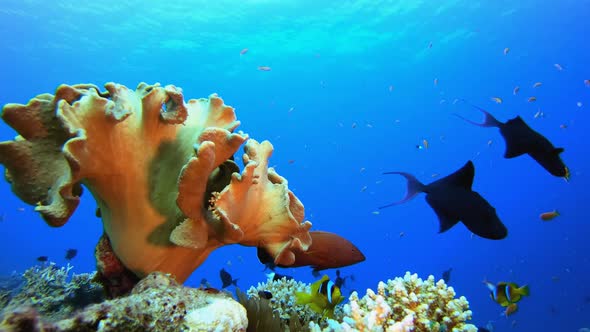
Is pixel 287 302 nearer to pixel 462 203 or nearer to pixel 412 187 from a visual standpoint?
pixel 412 187

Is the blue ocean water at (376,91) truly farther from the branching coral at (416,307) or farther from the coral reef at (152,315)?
the coral reef at (152,315)

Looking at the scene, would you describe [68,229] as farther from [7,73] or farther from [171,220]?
[171,220]

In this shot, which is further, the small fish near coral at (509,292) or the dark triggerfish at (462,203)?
the small fish near coral at (509,292)

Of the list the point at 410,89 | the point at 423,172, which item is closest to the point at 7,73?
the point at 410,89

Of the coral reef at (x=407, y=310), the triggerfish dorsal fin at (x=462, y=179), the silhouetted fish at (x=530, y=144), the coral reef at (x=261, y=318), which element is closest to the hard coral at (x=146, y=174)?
the coral reef at (x=261, y=318)

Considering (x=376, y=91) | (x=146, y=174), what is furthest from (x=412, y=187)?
(x=376, y=91)

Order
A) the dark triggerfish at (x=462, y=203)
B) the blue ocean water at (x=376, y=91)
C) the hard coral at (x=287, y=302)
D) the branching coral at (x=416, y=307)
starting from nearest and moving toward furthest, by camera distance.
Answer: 1. the branching coral at (x=416, y=307)
2. the dark triggerfish at (x=462, y=203)
3. the hard coral at (x=287, y=302)
4. the blue ocean water at (x=376, y=91)

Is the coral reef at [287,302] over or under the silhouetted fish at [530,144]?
under

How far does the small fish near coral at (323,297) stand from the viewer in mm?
3159

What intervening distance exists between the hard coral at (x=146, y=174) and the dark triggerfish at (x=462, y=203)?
4.76 feet

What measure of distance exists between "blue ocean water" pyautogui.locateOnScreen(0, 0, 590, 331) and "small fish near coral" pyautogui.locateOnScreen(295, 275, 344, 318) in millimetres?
8355

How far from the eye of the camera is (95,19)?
32.8 m

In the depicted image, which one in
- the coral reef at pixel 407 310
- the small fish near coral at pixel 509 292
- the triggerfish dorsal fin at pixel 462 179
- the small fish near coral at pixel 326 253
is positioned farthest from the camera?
the small fish near coral at pixel 509 292

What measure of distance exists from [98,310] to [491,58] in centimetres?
5311
